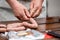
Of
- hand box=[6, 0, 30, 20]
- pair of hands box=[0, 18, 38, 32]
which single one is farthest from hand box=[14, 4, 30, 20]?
pair of hands box=[0, 18, 38, 32]

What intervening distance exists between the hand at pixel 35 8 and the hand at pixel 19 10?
44 millimetres

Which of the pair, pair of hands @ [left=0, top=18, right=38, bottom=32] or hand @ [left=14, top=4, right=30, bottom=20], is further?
hand @ [left=14, top=4, right=30, bottom=20]

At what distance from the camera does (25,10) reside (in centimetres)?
119

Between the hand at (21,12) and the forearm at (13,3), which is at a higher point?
the forearm at (13,3)

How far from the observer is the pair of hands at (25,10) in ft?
3.79

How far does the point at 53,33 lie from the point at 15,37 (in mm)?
201

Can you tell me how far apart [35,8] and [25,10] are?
0.08 meters

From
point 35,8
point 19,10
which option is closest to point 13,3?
point 19,10

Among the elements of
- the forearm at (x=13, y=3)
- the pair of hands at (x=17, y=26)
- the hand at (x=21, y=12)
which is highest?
the forearm at (x=13, y=3)

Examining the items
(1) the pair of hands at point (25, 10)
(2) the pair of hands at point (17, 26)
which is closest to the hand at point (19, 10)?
(1) the pair of hands at point (25, 10)

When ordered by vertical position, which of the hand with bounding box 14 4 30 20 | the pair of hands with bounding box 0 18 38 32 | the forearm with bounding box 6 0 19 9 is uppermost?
the forearm with bounding box 6 0 19 9

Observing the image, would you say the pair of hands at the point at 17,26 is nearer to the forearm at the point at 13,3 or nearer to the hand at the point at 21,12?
the hand at the point at 21,12

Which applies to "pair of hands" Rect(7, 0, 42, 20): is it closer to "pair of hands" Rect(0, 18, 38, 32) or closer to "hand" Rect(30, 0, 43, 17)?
"hand" Rect(30, 0, 43, 17)

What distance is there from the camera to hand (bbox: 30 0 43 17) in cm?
119
